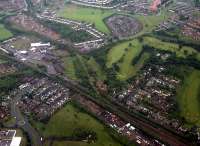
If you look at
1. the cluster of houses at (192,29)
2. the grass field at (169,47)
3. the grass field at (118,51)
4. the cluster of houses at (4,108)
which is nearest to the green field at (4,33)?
the grass field at (118,51)

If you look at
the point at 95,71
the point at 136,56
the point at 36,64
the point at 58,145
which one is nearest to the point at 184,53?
the point at 136,56

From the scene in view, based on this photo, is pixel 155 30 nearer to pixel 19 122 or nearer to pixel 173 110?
pixel 173 110

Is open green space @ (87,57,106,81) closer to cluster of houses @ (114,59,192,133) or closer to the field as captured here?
cluster of houses @ (114,59,192,133)

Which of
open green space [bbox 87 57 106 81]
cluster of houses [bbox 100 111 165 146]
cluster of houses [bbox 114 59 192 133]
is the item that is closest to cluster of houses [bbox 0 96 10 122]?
cluster of houses [bbox 100 111 165 146]

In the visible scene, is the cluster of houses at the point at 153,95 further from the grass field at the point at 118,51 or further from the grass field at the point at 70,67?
the grass field at the point at 70,67

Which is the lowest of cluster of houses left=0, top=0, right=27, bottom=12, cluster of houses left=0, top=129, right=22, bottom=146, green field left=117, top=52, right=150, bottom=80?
cluster of houses left=0, top=129, right=22, bottom=146

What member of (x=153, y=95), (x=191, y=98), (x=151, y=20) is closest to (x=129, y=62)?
(x=153, y=95)
